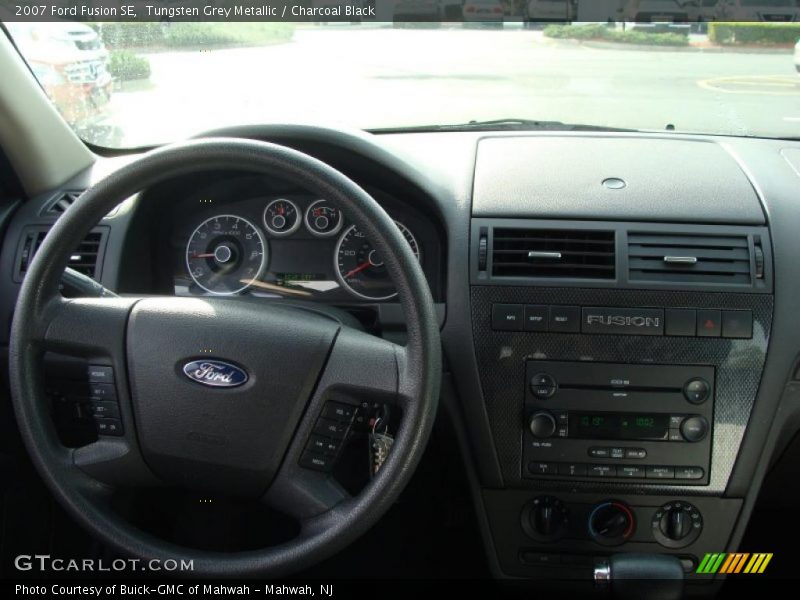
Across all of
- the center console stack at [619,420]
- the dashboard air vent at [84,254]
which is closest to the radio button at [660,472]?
the center console stack at [619,420]

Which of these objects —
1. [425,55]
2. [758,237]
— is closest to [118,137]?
[425,55]

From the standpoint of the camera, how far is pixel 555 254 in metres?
2.38

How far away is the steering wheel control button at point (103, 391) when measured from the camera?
6.41 ft

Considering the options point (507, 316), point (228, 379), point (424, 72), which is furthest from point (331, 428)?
point (424, 72)

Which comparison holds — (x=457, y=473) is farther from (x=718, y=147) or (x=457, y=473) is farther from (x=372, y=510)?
(x=718, y=147)

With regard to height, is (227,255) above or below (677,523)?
above

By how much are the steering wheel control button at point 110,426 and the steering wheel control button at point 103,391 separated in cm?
5

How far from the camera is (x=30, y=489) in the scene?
2875 mm

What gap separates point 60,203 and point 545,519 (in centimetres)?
171

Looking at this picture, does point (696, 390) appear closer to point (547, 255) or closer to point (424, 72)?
point (547, 255)

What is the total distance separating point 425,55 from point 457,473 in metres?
1.31

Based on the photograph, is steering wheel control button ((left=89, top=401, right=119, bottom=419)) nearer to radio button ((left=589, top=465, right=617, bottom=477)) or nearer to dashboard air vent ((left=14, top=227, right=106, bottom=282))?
dashboard air vent ((left=14, top=227, right=106, bottom=282))

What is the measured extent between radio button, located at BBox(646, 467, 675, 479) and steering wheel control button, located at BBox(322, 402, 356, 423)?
0.98 metres

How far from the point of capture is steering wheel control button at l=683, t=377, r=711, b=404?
2.37m
